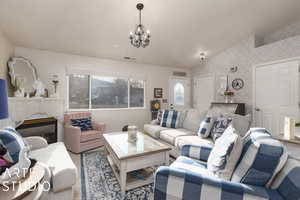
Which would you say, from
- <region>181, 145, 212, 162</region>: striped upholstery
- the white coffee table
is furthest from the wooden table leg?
<region>181, 145, 212, 162</region>: striped upholstery

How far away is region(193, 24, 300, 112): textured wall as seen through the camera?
333 centimetres

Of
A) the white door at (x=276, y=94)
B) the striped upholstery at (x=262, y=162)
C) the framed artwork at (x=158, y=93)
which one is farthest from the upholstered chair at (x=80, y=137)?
the white door at (x=276, y=94)

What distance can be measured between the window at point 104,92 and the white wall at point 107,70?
0.68 ft

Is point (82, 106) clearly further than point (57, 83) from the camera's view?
Yes

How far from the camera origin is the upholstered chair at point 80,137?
2980 mm

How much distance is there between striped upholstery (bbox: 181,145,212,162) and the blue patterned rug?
0.66m

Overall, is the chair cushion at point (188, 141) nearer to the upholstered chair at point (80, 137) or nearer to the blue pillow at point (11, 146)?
the upholstered chair at point (80, 137)

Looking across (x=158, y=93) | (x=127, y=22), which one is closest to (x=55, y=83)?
(x=127, y=22)

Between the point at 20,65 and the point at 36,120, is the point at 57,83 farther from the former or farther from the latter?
the point at 36,120

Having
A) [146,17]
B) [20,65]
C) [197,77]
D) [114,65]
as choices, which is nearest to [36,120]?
[20,65]

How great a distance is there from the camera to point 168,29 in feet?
10.9

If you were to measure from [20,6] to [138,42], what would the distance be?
6.42 feet

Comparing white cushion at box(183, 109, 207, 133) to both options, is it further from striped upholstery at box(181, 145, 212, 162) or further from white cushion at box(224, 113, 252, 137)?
striped upholstery at box(181, 145, 212, 162)

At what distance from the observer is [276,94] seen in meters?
3.49
